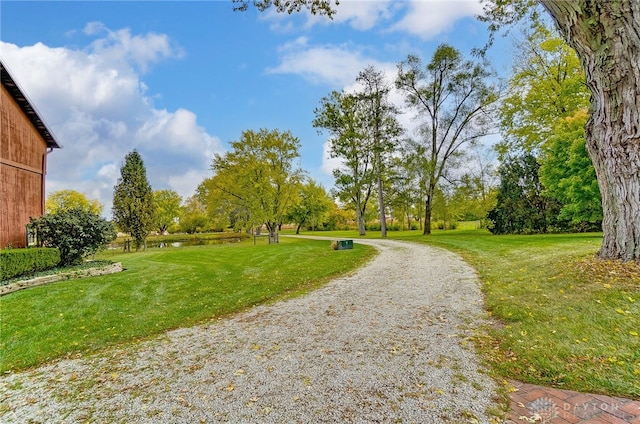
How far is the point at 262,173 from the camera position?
20.6 metres

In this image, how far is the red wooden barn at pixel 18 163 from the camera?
9.56 meters

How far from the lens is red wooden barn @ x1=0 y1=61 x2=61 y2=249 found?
376 inches

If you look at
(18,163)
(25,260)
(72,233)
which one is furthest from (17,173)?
(25,260)

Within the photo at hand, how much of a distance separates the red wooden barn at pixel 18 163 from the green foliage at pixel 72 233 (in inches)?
21.5

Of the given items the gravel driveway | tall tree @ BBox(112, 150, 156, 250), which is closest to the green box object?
the gravel driveway

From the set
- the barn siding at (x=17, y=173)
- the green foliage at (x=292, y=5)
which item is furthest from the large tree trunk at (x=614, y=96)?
the barn siding at (x=17, y=173)

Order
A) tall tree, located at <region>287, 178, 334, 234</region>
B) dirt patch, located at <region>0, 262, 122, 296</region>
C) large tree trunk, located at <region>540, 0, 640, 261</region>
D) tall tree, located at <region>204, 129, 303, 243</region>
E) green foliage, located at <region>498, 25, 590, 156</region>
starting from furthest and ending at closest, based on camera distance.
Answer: tall tree, located at <region>287, 178, 334, 234</region> → tall tree, located at <region>204, 129, 303, 243</region> → green foliage, located at <region>498, 25, 590, 156</region> → dirt patch, located at <region>0, 262, 122, 296</region> → large tree trunk, located at <region>540, 0, 640, 261</region>

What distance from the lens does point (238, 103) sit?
501 inches

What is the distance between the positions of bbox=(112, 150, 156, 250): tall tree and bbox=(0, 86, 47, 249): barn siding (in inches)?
447

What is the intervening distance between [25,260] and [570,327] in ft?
41.4

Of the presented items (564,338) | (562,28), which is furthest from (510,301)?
(562,28)

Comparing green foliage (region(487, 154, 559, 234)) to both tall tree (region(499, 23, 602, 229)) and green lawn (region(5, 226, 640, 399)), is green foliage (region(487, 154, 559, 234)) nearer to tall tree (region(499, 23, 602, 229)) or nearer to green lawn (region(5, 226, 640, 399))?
tall tree (region(499, 23, 602, 229))

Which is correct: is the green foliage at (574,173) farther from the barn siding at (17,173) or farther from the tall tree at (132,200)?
the tall tree at (132,200)

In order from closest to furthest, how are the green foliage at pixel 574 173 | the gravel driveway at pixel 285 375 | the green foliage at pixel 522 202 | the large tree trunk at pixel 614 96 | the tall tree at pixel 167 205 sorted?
1. the gravel driveway at pixel 285 375
2. the large tree trunk at pixel 614 96
3. the green foliage at pixel 574 173
4. the green foliage at pixel 522 202
5. the tall tree at pixel 167 205
